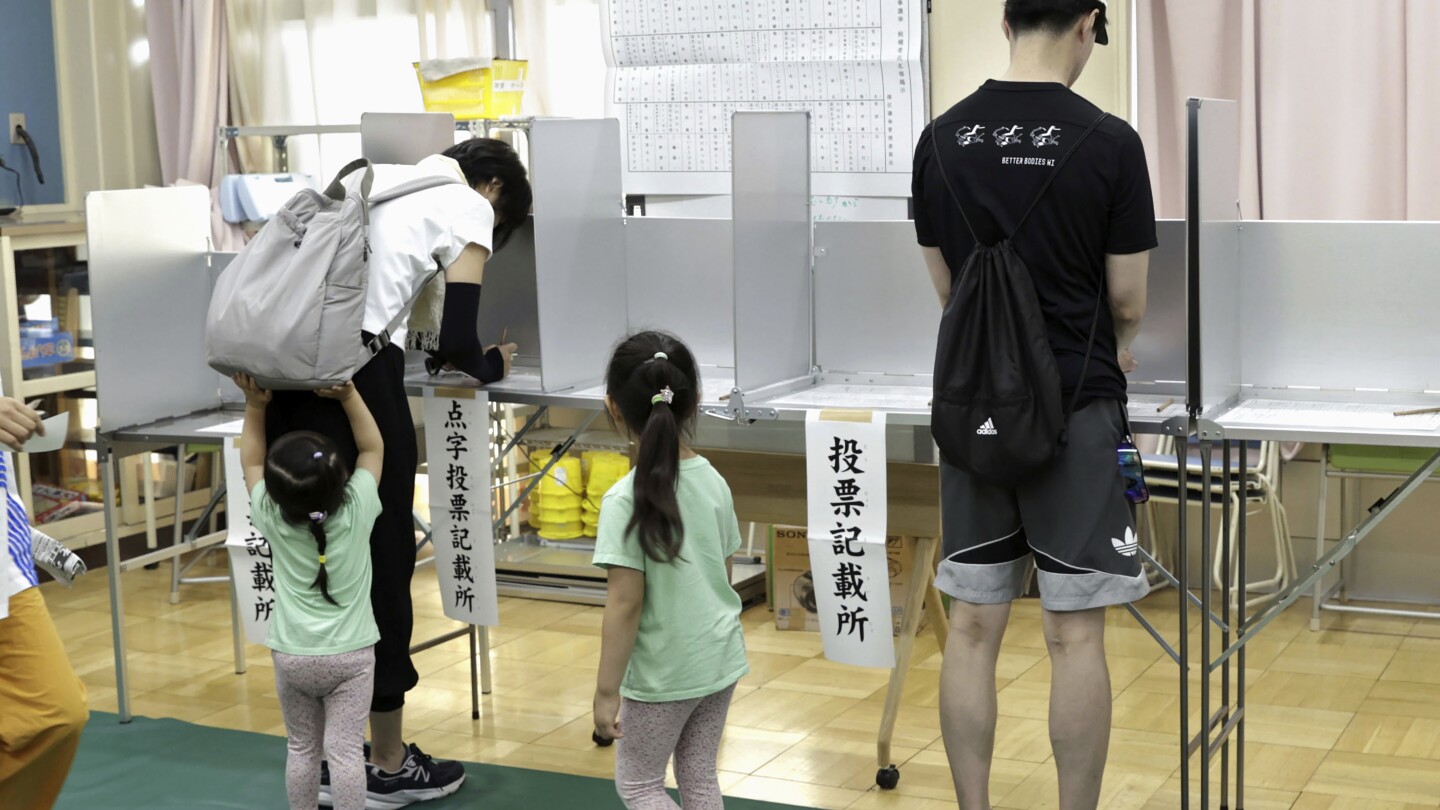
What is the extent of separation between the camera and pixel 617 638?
2.16 metres

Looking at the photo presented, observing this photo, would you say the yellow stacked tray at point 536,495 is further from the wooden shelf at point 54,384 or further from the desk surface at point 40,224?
the desk surface at point 40,224

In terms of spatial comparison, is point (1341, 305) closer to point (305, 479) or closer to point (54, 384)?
point (305, 479)

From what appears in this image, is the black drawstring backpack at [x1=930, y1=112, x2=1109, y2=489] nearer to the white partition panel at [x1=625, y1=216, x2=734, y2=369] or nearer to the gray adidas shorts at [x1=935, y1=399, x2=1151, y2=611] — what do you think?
the gray adidas shorts at [x1=935, y1=399, x2=1151, y2=611]

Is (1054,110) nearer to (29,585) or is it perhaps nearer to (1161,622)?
(29,585)

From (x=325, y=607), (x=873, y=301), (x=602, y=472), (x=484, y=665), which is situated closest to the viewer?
(x=325, y=607)

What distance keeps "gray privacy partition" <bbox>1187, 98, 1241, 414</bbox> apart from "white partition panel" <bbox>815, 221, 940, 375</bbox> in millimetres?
567

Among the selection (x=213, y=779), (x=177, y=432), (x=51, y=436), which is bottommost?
(x=213, y=779)

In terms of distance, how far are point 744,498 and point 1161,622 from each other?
148 centimetres

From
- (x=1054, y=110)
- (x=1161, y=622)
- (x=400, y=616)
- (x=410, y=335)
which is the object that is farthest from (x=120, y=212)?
(x=1161, y=622)

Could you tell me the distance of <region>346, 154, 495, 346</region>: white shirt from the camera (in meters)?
2.73

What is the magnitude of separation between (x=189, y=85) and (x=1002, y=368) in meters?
3.95

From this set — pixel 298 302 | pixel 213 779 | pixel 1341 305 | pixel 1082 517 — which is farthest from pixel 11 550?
pixel 1341 305

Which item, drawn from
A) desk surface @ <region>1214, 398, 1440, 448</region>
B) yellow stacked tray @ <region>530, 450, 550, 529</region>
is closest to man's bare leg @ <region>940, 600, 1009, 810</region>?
desk surface @ <region>1214, 398, 1440, 448</region>

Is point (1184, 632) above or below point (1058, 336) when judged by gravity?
below
